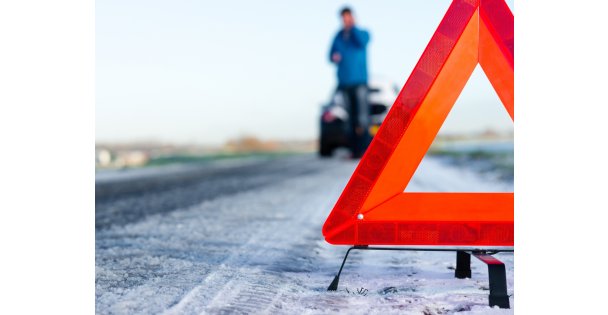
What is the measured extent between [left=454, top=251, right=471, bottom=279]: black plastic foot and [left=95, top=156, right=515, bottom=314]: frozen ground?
0.06m

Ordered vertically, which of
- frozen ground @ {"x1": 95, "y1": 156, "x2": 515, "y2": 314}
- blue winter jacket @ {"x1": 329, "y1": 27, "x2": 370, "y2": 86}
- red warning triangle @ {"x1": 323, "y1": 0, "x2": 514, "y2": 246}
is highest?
blue winter jacket @ {"x1": 329, "y1": 27, "x2": 370, "y2": 86}

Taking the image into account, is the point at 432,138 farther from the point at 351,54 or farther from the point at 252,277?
the point at 351,54

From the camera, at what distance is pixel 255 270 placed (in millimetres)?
3711

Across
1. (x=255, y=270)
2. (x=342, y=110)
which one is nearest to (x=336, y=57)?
(x=255, y=270)

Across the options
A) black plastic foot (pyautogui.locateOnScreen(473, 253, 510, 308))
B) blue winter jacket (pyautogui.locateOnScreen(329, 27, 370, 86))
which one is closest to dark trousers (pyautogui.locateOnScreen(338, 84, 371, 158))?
blue winter jacket (pyautogui.locateOnScreen(329, 27, 370, 86))

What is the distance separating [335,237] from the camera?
123 inches

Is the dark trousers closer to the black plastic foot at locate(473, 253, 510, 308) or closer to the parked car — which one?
the parked car

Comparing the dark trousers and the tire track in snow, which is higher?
the dark trousers

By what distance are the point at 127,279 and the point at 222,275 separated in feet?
1.79

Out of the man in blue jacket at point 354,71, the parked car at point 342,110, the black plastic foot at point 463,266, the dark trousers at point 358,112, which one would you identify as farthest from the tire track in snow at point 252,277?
the parked car at point 342,110

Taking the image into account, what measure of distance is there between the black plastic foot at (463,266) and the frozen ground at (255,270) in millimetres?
61

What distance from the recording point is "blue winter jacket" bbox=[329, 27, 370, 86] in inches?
249

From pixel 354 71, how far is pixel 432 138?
18.1ft

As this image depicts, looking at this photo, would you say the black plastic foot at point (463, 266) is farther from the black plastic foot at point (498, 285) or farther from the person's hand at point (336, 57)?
the person's hand at point (336, 57)
